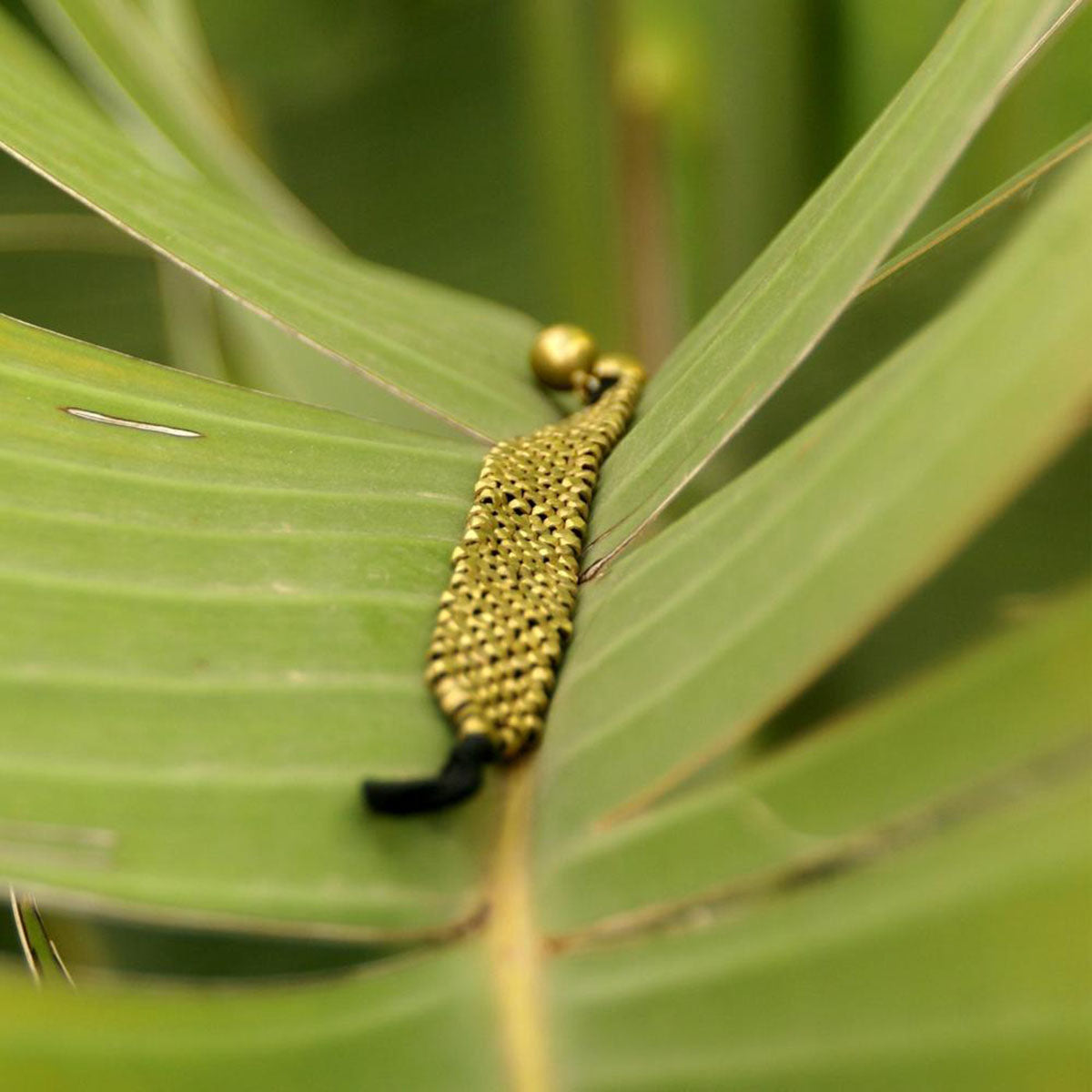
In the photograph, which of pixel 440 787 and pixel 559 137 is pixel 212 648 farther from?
pixel 559 137

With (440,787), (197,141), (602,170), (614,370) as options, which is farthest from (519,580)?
(602,170)

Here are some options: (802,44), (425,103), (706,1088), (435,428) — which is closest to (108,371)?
(435,428)

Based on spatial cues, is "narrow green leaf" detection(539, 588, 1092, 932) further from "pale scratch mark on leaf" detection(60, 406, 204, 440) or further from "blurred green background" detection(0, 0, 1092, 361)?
"blurred green background" detection(0, 0, 1092, 361)

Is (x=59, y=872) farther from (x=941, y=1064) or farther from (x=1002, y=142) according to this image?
(x=1002, y=142)

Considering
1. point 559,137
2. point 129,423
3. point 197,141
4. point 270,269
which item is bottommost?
point 129,423

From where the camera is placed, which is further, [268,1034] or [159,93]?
[159,93]

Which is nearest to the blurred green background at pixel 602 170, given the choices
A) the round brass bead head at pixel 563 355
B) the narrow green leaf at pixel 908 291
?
the narrow green leaf at pixel 908 291
